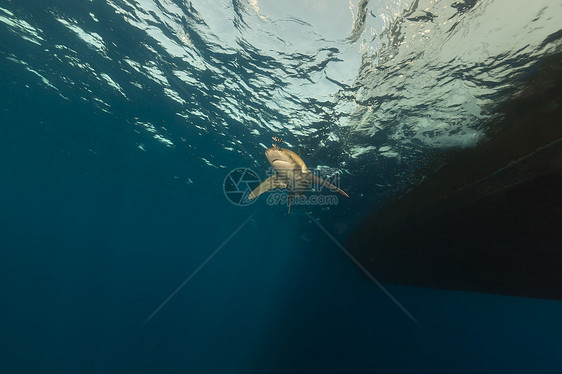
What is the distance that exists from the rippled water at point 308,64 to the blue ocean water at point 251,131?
6 cm

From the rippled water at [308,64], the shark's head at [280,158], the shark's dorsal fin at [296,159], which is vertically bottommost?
the shark's head at [280,158]

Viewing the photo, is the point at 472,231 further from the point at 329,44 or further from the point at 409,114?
the point at 329,44

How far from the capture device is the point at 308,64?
8625 millimetres

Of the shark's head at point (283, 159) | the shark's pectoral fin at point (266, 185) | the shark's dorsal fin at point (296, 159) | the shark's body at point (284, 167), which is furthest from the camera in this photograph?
the shark's pectoral fin at point (266, 185)

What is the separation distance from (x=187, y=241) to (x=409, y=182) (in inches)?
2553

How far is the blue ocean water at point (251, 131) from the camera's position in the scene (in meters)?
7.07

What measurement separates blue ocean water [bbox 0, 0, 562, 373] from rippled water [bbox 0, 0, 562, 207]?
0.19ft

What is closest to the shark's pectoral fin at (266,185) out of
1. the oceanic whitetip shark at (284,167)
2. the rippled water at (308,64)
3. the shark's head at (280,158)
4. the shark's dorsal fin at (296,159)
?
the oceanic whitetip shark at (284,167)

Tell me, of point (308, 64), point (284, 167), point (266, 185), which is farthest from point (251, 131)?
point (284, 167)

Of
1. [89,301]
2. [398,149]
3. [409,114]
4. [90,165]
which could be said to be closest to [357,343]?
[398,149]

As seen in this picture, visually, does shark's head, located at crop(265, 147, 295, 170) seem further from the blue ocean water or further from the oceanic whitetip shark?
the blue ocean water

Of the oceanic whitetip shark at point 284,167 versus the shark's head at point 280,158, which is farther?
the oceanic whitetip shark at point 284,167

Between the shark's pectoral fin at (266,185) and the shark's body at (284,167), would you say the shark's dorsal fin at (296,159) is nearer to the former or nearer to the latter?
the shark's body at (284,167)

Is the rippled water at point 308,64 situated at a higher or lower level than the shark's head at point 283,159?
higher
